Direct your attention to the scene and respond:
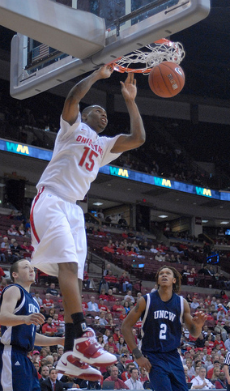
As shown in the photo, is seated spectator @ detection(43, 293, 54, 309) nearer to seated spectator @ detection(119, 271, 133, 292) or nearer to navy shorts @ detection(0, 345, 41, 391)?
seated spectator @ detection(119, 271, 133, 292)

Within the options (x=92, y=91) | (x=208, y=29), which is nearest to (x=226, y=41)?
(x=208, y=29)

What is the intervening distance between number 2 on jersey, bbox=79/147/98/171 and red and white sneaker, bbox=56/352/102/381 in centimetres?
124

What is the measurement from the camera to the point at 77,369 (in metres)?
2.87

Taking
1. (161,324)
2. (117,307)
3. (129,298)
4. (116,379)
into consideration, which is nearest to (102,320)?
(117,307)

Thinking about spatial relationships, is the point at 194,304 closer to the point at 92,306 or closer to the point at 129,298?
the point at 129,298

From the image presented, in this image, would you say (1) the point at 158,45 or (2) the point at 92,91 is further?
(2) the point at 92,91

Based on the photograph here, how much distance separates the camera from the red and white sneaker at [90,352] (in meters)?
2.76

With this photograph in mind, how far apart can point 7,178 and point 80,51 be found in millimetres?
20675

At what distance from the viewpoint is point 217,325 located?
16172 millimetres

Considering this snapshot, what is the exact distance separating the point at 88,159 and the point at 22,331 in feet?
5.16

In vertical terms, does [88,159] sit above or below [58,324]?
above

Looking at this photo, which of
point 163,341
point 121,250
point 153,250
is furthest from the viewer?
point 153,250

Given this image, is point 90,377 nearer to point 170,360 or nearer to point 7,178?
point 170,360

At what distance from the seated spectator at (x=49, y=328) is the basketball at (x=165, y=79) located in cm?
684
